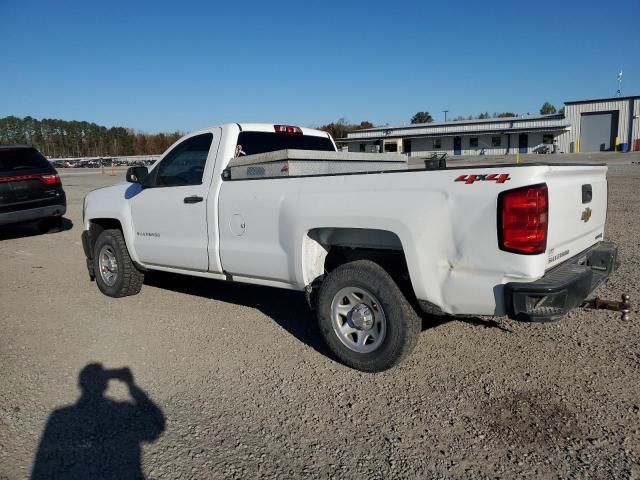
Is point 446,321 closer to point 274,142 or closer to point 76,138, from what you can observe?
point 274,142

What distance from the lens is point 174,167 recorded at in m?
5.55

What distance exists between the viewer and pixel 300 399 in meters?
3.65

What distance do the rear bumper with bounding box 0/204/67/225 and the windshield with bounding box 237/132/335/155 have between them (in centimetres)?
721

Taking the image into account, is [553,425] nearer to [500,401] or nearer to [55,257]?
[500,401]

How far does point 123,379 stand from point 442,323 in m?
2.86

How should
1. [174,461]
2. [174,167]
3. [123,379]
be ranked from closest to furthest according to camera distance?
[174,461]
[123,379]
[174,167]

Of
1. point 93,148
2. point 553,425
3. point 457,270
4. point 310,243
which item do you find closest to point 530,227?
point 457,270

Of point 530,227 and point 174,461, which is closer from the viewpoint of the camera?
point 174,461

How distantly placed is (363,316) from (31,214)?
29.6ft

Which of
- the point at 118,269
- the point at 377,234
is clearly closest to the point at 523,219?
the point at 377,234

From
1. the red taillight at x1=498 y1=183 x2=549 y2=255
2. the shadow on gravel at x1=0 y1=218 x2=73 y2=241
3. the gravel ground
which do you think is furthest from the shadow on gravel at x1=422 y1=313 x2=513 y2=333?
the shadow on gravel at x1=0 y1=218 x2=73 y2=241

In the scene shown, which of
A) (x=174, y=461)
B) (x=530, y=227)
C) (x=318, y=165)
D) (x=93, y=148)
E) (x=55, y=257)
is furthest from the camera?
(x=93, y=148)

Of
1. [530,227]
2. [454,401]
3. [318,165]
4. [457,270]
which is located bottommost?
[454,401]

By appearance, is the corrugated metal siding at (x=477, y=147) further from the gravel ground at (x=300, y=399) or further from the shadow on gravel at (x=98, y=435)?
the shadow on gravel at (x=98, y=435)
